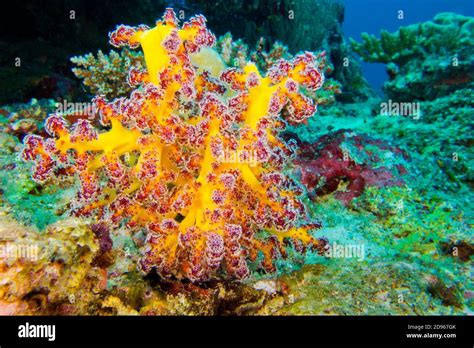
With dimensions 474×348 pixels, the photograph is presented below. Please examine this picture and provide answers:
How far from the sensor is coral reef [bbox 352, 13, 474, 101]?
21.4 ft

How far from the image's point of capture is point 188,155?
247cm

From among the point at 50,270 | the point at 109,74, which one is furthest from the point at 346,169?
the point at 109,74

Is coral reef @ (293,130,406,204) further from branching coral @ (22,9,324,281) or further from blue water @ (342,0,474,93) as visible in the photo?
blue water @ (342,0,474,93)

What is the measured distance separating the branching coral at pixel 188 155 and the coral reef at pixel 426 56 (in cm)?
556

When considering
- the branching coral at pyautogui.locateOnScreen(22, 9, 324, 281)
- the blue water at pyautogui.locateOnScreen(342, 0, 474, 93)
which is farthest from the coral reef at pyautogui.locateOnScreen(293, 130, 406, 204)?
the blue water at pyautogui.locateOnScreen(342, 0, 474, 93)

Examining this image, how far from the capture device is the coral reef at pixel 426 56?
6512 mm

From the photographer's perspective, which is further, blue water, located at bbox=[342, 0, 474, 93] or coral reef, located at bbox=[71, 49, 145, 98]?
blue water, located at bbox=[342, 0, 474, 93]

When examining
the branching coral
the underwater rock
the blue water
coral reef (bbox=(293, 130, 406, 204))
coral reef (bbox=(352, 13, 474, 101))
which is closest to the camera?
the underwater rock

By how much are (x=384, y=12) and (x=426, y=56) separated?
134 metres

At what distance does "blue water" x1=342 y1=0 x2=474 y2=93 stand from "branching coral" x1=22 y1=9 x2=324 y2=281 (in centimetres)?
10854

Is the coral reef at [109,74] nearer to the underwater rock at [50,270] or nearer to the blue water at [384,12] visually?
the underwater rock at [50,270]

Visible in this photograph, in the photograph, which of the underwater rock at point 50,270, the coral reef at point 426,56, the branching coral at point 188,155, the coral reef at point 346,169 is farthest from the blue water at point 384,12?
the underwater rock at point 50,270

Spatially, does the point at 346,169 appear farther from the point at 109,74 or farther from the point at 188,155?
the point at 109,74
